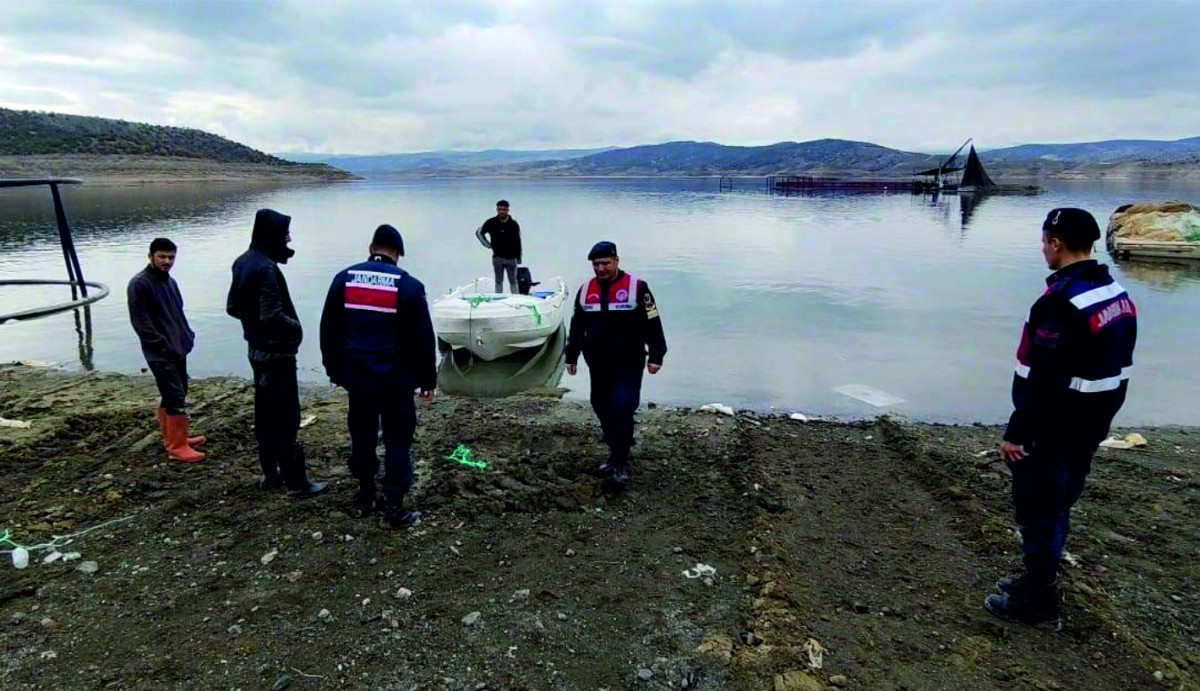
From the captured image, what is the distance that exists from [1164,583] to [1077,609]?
0.83 meters

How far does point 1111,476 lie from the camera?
5.96m

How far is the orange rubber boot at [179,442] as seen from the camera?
19.0 feet

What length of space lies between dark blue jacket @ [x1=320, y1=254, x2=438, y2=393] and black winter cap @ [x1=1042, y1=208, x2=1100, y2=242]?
→ 11.2 feet

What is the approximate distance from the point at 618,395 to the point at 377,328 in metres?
1.91

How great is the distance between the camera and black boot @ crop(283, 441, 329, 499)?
5.13 metres

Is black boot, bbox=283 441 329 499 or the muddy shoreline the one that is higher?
black boot, bbox=283 441 329 499

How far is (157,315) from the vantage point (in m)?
5.40

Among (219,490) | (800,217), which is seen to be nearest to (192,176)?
(800,217)

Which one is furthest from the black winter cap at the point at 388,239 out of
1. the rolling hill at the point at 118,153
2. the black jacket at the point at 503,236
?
the rolling hill at the point at 118,153

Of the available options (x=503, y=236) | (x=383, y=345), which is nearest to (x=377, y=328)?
(x=383, y=345)

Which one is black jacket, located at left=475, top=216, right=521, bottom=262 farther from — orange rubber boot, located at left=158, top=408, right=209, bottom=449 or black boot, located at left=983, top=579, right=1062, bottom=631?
black boot, located at left=983, top=579, right=1062, bottom=631

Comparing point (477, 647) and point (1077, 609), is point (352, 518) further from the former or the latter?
point (1077, 609)

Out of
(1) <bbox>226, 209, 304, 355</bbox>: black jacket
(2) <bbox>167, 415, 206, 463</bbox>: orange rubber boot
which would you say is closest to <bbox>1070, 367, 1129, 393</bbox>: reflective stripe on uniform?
(1) <bbox>226, 209, 304, 355</bbox>: black jacket

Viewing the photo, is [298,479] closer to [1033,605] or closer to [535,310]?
[1033,605]
